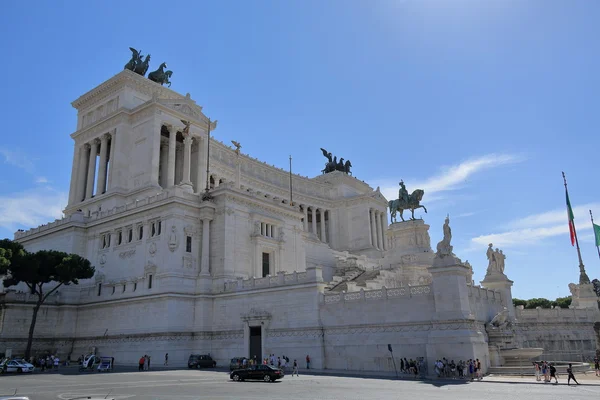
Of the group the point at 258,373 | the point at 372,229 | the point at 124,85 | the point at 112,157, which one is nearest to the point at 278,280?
the point at 258,373

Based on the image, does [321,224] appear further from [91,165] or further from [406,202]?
[91,165]

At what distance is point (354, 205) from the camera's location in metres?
107

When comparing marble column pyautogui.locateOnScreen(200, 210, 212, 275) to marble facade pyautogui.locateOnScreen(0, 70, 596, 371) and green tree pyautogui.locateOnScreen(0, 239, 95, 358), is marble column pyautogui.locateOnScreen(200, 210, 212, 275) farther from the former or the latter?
green tree pyautogui.locateOnScreen(0, 239, 95, 358)

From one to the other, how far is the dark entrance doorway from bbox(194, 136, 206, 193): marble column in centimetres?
3026

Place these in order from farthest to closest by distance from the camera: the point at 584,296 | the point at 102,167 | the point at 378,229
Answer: the point at 378,229, the point at 102,167, the point at 584,296

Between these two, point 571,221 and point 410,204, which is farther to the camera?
point 410,204

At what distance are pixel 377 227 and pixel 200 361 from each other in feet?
232

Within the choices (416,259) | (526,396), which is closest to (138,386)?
(526,396)

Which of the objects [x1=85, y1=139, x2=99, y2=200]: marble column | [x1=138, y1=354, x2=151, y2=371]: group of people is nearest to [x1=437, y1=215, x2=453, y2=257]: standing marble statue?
[x1=138, y1=354, x2=151, y2=371]: group of people

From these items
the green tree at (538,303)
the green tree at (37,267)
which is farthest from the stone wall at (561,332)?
the green tree at (538,303)

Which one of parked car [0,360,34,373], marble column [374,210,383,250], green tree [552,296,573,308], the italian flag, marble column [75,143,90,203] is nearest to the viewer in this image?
parked car [0,360,34,373]

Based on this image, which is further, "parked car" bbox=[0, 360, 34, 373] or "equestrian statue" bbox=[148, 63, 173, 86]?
"equestrian statue" bbox=[148, 63, 173, 86]

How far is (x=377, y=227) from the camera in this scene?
10919 cm

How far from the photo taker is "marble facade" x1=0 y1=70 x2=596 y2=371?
37.9m
